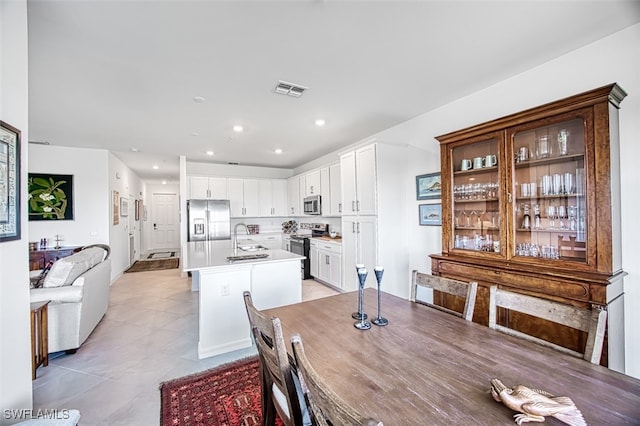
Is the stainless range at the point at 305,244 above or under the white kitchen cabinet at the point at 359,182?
under

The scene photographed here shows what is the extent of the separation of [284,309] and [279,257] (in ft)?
4.89

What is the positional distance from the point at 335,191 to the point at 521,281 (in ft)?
11.3

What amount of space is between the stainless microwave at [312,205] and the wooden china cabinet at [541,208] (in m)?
3.09

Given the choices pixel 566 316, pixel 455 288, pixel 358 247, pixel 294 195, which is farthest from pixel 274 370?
pixel 294 195

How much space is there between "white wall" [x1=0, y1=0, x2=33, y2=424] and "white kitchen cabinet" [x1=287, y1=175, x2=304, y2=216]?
511cm

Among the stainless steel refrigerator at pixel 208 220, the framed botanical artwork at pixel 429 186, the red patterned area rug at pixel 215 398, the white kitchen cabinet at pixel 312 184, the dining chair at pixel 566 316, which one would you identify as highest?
the white kitchen cabinet at pixel 312 184

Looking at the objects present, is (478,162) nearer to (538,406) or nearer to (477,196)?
(477,196)

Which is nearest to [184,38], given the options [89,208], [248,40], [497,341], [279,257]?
[248,40]

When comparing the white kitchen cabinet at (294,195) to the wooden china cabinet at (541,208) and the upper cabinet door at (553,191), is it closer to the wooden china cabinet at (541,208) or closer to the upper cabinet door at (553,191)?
the wooden china cabinet at (541,208)

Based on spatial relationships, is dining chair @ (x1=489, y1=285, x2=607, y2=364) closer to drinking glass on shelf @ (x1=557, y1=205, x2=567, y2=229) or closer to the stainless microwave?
drinking glass on shelf @ (x1=557, y1=205, x2=567, y2=229)

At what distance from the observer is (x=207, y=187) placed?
6406 mm

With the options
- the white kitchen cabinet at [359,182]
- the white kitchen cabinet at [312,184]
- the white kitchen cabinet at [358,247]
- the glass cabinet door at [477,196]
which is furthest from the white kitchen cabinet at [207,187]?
the glass cabinet door at [477,196]

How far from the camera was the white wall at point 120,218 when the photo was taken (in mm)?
5539

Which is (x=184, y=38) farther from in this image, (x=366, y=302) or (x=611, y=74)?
(x=611, y=74)
